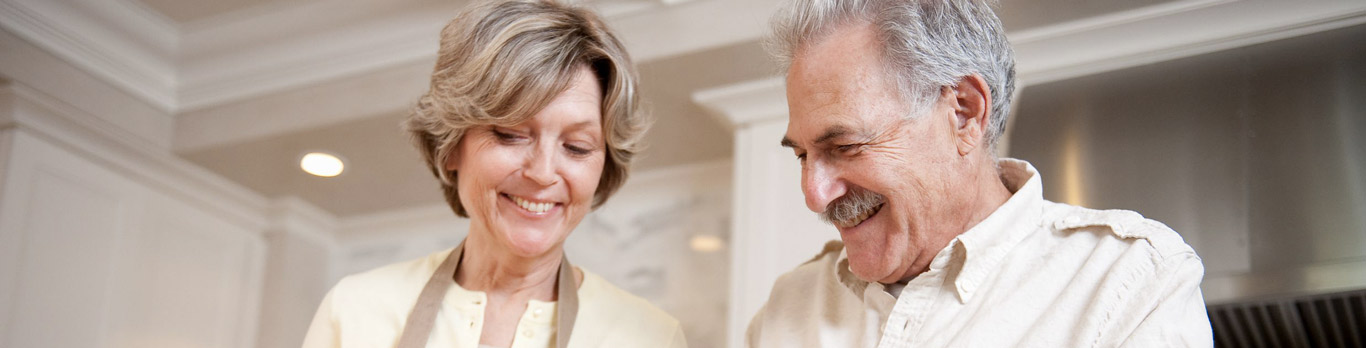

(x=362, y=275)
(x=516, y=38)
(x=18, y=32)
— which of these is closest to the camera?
(x=516, y=38)

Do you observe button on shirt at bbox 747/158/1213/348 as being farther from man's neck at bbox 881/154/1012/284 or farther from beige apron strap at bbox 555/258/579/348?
beige apron strap at bbox 555/258/579/348

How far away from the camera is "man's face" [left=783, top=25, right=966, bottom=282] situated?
5.58 feet

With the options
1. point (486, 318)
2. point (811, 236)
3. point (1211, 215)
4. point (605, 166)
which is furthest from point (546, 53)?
point (1211, 215)

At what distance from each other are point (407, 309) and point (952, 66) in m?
1.03

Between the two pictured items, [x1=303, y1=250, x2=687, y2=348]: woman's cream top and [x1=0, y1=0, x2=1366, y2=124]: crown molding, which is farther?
[x1=0, y1=0, x2=1366, y2=124]: crown molding

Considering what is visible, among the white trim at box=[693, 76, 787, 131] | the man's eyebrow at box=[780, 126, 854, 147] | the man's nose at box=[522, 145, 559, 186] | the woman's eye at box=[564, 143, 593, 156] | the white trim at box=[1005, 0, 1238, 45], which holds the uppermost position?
the white trim at box=[1005, 0, 1238, 45]

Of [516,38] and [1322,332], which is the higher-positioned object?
[516,38]

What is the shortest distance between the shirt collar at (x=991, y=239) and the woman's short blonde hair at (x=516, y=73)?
0.65m

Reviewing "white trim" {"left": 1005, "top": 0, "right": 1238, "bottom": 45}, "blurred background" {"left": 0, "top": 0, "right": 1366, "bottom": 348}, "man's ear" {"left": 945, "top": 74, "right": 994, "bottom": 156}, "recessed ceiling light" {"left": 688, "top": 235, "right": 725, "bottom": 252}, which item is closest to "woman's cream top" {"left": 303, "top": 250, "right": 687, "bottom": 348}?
"blurred background" {"left": 0, "top": 0, "right": 1366, "bottom": 348}

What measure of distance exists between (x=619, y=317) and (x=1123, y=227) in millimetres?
955

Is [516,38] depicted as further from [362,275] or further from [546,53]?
[362,275]

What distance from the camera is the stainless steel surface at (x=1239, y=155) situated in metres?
2.37

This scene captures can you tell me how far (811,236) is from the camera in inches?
119

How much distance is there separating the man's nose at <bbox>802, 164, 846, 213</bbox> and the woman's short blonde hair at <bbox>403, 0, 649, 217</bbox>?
509 mm
